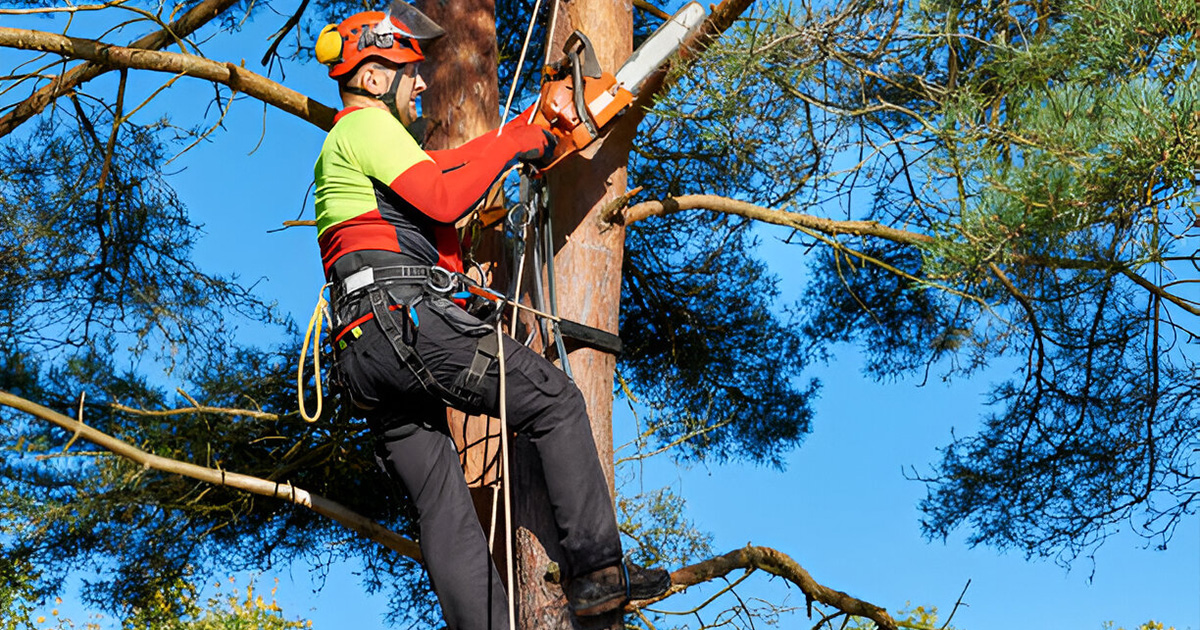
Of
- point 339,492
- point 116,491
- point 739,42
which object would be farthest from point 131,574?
point 739,42

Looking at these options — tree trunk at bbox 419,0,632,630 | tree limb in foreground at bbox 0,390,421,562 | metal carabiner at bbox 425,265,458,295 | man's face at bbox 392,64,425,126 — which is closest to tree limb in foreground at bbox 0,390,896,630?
tree limb in foreground at bbox 0,390,421,562

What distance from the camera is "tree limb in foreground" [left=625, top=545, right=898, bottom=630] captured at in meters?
4.32

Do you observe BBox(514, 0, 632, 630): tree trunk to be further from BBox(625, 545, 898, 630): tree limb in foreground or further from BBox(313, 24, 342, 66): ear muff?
BBox(313, 24, 342, 66): ear muff

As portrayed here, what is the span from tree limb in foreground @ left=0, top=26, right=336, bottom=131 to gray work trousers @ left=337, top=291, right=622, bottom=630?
1.50 m

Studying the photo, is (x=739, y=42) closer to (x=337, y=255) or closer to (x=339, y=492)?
(x=337, y=255)

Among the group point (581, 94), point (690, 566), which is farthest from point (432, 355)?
point (690, 566)

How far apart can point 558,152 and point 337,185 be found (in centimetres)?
67

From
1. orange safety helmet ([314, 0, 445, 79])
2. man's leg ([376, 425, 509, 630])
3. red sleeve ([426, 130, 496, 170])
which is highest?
orange safety helmet ([314, 0, 445, 79])

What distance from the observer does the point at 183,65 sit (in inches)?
178

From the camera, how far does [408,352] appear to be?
3164 millimetres

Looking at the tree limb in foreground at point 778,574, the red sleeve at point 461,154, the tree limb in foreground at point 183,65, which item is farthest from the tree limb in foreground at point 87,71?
the tree limb in foreground at point 778,574

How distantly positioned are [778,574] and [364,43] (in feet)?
7.74

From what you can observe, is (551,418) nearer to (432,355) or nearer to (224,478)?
(432,355)

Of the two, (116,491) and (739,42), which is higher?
(116,491)
